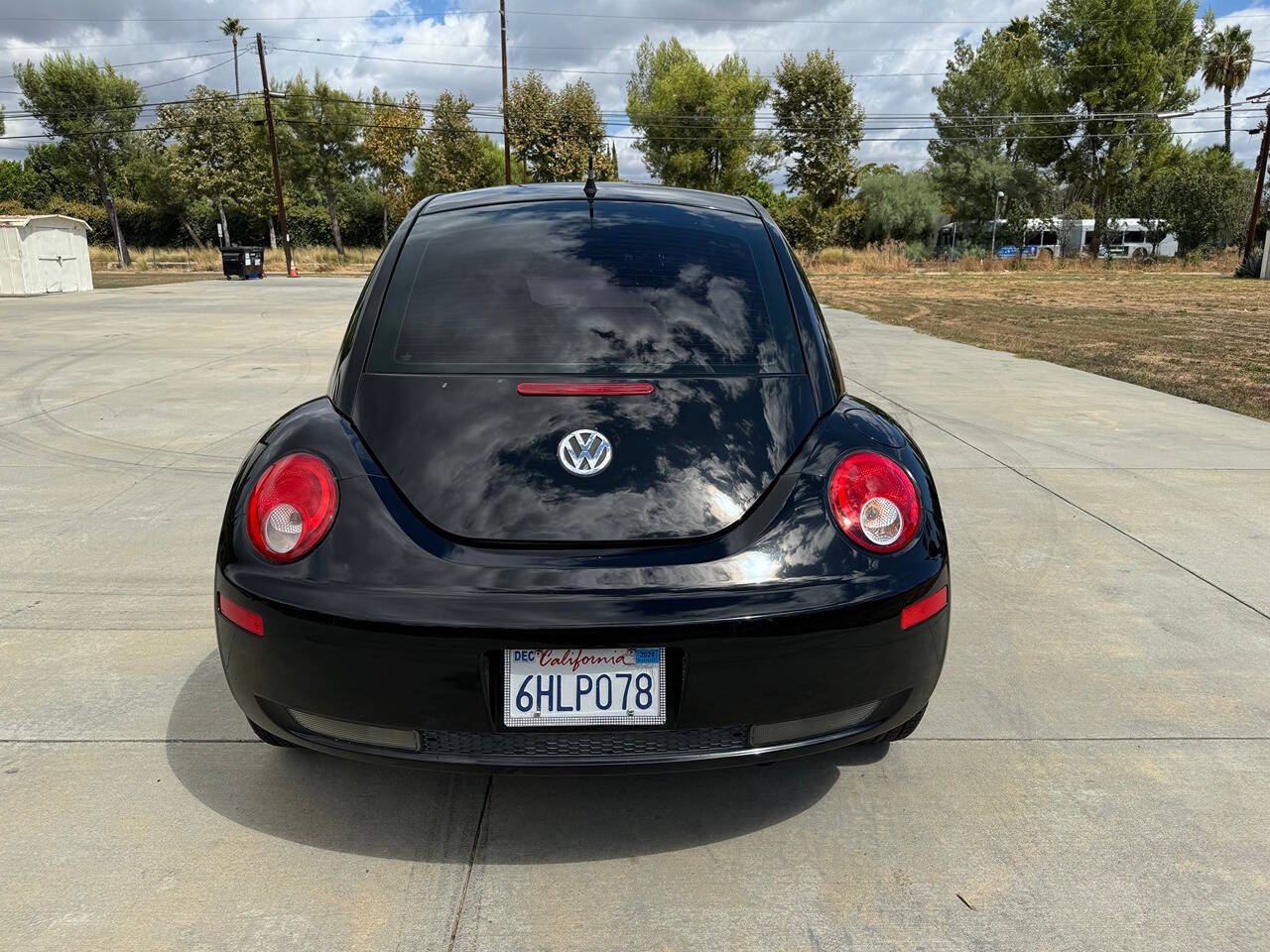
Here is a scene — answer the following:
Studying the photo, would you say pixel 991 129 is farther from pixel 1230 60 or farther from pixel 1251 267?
pixel 1251 267

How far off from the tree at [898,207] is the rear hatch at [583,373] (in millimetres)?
60604

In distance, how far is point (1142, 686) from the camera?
3.11m

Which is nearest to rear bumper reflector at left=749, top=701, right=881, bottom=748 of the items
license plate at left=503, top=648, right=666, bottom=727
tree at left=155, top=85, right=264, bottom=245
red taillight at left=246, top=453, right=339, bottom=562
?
license plate at left=503, top=648, right=666, bottom=727

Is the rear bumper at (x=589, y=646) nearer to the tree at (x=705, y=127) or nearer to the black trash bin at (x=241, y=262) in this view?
the black trash bin at (x=241, y=262)

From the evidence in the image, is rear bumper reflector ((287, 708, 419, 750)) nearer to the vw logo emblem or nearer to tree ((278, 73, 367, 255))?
the vw logo emblem

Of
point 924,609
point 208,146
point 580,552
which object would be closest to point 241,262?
point 208,146

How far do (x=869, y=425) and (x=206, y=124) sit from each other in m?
50.3

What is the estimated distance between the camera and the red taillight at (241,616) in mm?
2072

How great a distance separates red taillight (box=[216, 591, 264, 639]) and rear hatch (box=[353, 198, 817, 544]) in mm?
417

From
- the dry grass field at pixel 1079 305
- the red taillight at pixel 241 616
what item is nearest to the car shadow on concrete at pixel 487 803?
the red taillight at pixel 241 616

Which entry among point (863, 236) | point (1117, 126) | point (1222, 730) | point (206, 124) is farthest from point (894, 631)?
point (863, 236)

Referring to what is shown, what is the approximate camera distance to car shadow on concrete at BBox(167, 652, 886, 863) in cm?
225

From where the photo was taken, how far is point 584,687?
1970 millimetres

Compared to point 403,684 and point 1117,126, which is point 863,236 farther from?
point 403,684
